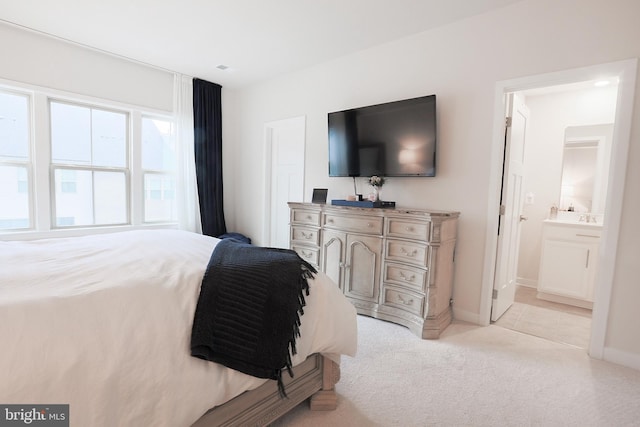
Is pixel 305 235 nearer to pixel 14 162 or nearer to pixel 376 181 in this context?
pixel 376 181

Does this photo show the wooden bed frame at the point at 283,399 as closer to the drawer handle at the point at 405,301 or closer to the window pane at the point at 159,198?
the drawer handle at the point at 405,301

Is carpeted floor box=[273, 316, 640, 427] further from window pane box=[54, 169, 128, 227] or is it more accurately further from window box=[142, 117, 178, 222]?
window pane box=[54, 169, 128, 227]

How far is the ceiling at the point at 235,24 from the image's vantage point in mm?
2678

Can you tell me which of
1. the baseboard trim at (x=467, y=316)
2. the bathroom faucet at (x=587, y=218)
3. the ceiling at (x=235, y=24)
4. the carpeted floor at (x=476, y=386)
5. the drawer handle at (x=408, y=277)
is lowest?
the carpeted floor at (x=476, y=386)

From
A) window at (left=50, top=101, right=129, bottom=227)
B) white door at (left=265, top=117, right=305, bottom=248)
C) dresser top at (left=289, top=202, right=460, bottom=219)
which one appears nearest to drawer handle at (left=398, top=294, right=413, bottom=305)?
dresser top at (left=289, top=202, right=460, bottom=219)

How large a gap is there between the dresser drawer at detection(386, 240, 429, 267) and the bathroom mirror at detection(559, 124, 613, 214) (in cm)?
264

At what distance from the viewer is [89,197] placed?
3879 millimetres

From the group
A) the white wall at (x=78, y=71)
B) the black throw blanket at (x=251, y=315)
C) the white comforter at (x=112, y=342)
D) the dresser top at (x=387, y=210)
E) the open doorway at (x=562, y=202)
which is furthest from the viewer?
the open doorway at (x=562, y=202)

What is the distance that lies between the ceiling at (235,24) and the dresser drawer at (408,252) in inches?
80.4

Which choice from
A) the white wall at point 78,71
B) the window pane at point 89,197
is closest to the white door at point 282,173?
the white wall at point 78,71

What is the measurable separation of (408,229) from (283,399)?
1.72 m

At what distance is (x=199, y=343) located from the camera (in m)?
1.14

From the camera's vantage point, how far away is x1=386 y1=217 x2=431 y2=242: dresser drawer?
261cm

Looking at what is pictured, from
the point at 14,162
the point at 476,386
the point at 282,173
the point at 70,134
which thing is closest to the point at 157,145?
the point at 70,134
